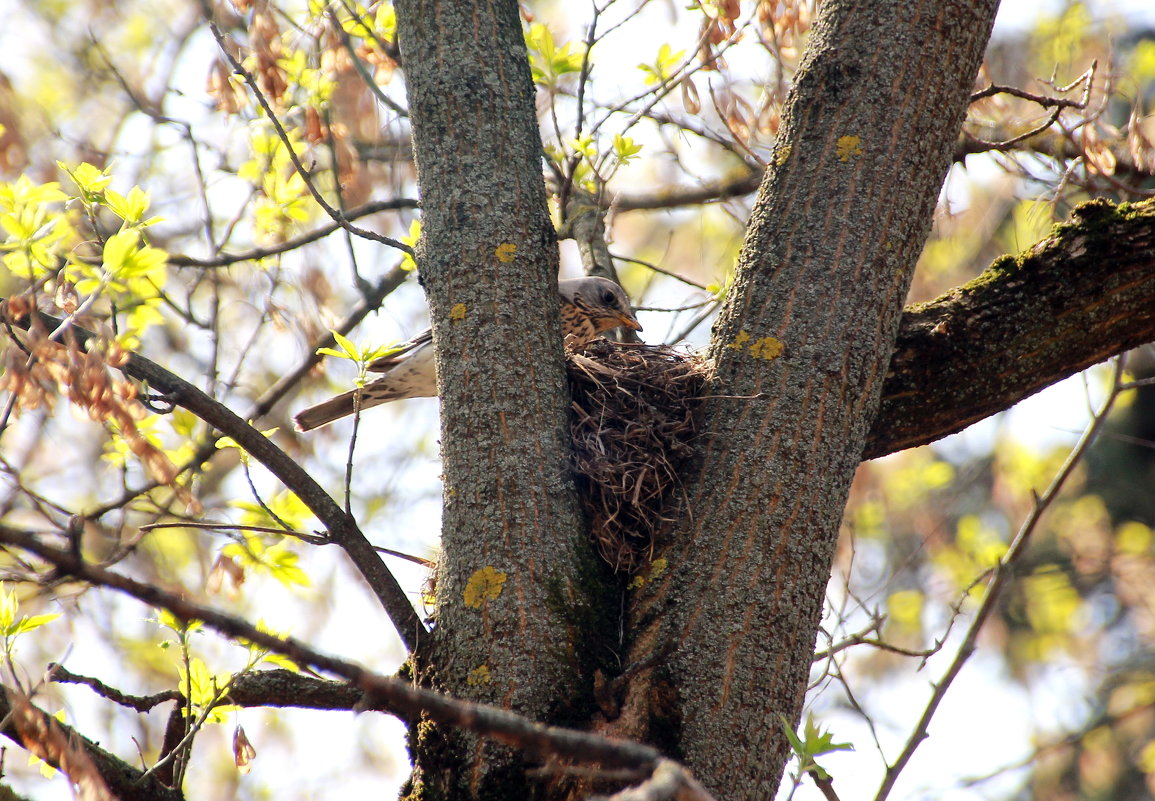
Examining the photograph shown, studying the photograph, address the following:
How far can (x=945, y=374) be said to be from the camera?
2.76 meters

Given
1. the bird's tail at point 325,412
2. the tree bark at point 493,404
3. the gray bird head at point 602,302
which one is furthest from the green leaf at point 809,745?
the bird's tail at point 325,412

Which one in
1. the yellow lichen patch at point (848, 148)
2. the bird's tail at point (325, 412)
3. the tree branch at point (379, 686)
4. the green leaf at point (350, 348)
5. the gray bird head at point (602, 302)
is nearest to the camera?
the tree branch at point (379, 686)

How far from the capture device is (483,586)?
2.37m

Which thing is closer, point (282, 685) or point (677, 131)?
point (282, 685)

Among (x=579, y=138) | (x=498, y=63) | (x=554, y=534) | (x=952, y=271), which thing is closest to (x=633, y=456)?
(x=554, y=534)

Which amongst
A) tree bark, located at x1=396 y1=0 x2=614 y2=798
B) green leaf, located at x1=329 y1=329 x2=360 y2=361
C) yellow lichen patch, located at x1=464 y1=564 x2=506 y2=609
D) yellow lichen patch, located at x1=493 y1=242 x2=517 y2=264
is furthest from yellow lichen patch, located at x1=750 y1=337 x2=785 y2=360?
green leaf, located at x1=329 y1=329 x2=360 y2=361

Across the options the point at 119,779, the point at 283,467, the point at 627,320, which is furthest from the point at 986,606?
the point at 119,779

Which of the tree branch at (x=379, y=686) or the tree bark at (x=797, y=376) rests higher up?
the tree bark at (x=797, y=376)

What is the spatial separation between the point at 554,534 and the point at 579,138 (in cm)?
204

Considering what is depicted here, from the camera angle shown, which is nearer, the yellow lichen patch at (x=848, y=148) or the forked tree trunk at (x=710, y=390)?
the forked tree trunk at (x=710, y=390)

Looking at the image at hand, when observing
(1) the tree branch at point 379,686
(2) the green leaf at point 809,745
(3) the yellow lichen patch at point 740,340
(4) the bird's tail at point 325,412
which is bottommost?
(1) the tree branch at point 379,686

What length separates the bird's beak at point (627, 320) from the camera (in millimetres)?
4879

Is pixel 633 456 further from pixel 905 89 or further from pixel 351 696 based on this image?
pixel 905 89

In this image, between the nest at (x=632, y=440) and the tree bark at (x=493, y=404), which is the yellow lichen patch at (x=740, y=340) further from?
the tree bark at (x=493, y=404)
